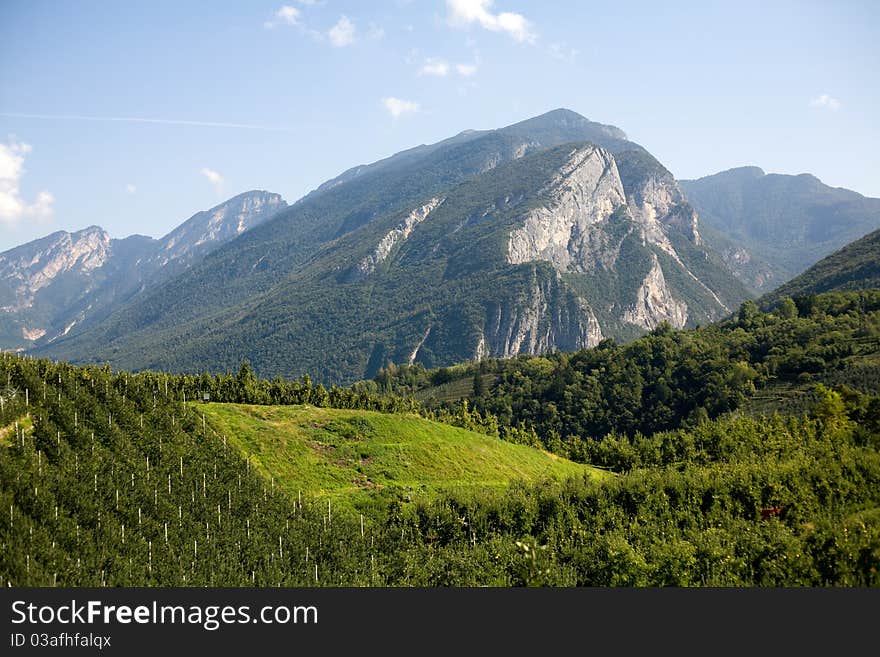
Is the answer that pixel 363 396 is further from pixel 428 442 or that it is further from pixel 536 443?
pixel 536 443

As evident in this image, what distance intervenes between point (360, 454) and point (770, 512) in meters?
35.2

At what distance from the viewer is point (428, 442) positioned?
68.7 metres

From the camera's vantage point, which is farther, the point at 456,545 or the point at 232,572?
the point at 456,545

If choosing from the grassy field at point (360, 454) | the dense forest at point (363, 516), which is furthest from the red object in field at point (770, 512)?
the grassy field at point (360, 454)

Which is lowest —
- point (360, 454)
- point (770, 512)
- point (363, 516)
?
point (770, 512)

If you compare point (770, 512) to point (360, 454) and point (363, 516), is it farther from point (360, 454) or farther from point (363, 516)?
point (360, 454)

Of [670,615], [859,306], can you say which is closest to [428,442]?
[670,615]

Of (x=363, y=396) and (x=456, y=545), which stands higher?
(x=363, y=396)

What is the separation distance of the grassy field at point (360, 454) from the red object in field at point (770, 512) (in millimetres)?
22450

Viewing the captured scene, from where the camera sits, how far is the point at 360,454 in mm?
61250

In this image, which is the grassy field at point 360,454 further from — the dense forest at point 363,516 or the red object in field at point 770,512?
the red object in field at point 770,512

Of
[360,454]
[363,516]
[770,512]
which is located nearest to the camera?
[770,512]

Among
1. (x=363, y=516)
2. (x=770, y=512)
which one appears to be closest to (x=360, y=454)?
(x=363, y=516)

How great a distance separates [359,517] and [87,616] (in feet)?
91.0
